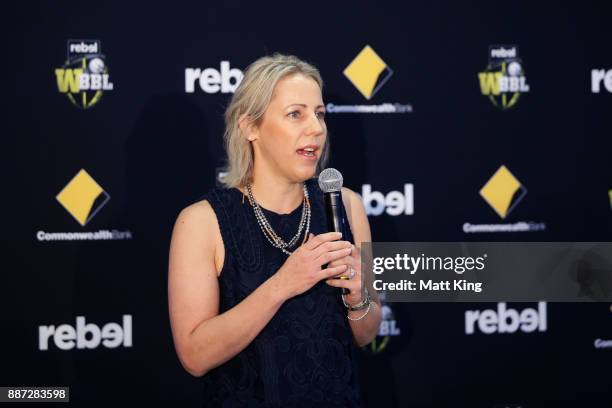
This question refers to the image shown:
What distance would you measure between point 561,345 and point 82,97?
2.56 metres

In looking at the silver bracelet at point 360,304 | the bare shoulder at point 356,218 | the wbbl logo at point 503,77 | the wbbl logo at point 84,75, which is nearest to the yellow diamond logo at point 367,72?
the wbbl logo at point 503,77

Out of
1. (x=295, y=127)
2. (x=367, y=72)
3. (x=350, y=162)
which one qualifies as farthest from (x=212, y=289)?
(x=367, y=72)

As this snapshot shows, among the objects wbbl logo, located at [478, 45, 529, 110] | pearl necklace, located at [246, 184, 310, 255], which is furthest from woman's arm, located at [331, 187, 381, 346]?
wbbl logo, located at [478, 45, 529, 110]

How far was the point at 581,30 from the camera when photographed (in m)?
3.35

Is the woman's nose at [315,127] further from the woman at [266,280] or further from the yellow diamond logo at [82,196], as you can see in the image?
the yellow diamond logo at [82,196]

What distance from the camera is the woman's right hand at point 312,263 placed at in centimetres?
160

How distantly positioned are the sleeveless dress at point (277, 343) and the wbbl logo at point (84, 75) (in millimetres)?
1338

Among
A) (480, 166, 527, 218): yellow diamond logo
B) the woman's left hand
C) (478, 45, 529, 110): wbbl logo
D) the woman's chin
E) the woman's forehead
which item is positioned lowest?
the woman's left hand

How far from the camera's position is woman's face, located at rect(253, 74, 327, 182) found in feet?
6.00

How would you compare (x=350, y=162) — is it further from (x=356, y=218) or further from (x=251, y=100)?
(x=251, y=100)

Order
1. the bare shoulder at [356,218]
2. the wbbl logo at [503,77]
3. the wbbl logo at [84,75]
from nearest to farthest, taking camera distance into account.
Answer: the bare shoulder at [356,218] → the wbbl logo at [84,75] → the wbbl logo at [503,77]

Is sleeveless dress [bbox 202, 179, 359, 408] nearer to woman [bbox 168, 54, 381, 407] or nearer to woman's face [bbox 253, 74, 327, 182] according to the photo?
Answer: woman [bbox 168, 54, 381, 407]

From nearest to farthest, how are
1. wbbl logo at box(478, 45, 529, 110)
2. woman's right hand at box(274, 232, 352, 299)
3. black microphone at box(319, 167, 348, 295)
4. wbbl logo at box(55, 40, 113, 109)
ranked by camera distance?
woman's right hand at box(274, 232, 352, 299) → black microphone at box(319, 167, 348, 295) → wbbl logo at box(55, 40, 113, 109) → wbbl logo at box(478, 45, 529, 110)

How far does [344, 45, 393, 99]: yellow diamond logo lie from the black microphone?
146 centimetres
